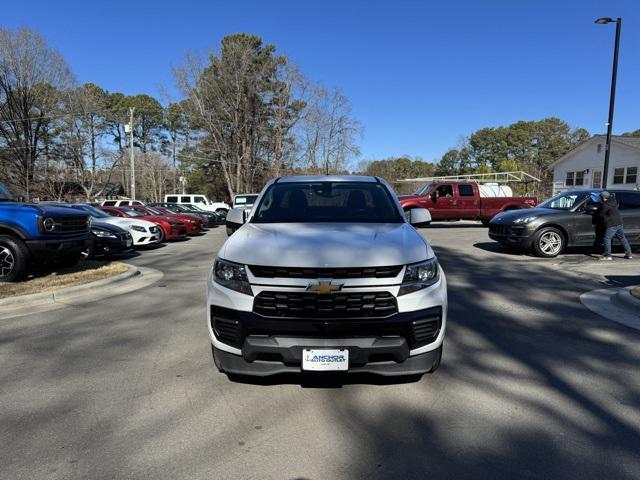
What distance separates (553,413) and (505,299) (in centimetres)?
383

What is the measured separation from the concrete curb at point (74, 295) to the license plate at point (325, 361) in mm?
5120

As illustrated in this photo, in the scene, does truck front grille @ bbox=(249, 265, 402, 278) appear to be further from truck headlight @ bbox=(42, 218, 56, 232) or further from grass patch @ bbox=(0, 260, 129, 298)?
truck headlight @ bbox=(42, 218, 56, 232)

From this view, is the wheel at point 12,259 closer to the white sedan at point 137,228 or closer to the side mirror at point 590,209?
the white sedan at point 137,228

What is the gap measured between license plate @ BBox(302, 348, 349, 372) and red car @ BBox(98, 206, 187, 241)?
1455 centimetres

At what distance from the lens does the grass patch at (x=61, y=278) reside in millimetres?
7156

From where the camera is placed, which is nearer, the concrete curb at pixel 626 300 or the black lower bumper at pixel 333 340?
the black lower bumper at pixel 333 340

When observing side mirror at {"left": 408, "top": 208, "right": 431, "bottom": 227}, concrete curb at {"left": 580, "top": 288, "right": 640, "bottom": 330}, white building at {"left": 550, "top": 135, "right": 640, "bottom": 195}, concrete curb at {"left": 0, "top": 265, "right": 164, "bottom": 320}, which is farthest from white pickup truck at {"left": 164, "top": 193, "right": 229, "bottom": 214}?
side mirror at {"left": 408, "top": 208, "right": 431, "bottom": 227}

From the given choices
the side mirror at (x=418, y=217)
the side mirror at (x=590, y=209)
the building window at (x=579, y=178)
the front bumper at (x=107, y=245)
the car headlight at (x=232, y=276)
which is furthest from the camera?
the building window at (x=579, y=178)

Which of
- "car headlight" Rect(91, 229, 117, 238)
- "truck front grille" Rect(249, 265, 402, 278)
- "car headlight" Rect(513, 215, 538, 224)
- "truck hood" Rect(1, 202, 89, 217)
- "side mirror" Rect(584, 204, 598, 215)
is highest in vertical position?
"side mirror" Rect(584, 204, 598, 215)

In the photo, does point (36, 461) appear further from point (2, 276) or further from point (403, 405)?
point (2, 276)

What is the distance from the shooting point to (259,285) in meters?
3.28

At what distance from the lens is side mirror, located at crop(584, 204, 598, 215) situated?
10648mm

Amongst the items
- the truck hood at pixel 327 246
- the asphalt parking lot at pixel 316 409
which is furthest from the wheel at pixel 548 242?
the truck hood at pixel 327 246

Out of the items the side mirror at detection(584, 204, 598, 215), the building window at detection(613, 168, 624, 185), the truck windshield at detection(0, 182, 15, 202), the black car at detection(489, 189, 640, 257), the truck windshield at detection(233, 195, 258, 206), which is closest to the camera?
the truck windshield at detection(0, 182, 15, 202)
